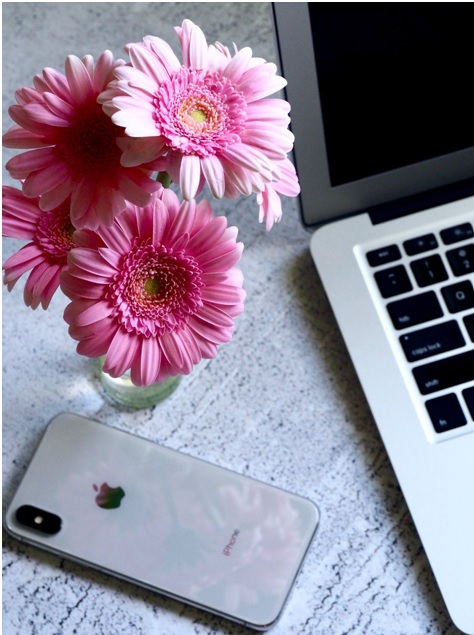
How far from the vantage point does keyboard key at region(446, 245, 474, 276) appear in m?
0.56

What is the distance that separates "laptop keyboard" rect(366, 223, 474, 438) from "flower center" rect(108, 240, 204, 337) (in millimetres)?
218

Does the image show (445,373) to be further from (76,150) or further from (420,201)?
(76,150)

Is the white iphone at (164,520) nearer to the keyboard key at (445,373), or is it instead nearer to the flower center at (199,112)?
the keyboard key at (445,373)

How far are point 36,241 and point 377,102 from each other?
0.81 ft

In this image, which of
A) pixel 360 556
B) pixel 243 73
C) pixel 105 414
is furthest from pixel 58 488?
pixel 243 73

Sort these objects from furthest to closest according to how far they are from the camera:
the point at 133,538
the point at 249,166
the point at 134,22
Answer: the point at 134,22, the point at 133,538, the point at 249,166

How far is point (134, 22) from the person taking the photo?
2.14ft

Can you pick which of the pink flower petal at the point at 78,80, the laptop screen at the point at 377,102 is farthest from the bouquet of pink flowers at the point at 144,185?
the laptop screen at the point at 377,102

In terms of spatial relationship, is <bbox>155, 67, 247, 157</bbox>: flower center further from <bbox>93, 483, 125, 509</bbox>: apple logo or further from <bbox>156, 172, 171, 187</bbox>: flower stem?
<bbox>93, 483, 125, 509</bbox>: apple logo

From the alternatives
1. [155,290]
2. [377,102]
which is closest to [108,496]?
[155,290]

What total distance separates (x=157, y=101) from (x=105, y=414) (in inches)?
11.6

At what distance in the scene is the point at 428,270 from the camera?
555 millimetres

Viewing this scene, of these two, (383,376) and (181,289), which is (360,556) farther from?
(181,289)

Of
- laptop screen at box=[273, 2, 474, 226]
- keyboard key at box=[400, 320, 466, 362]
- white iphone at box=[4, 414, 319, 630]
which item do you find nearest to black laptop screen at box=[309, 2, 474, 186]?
laptop screen at box=[273, 2, 474, 226]
